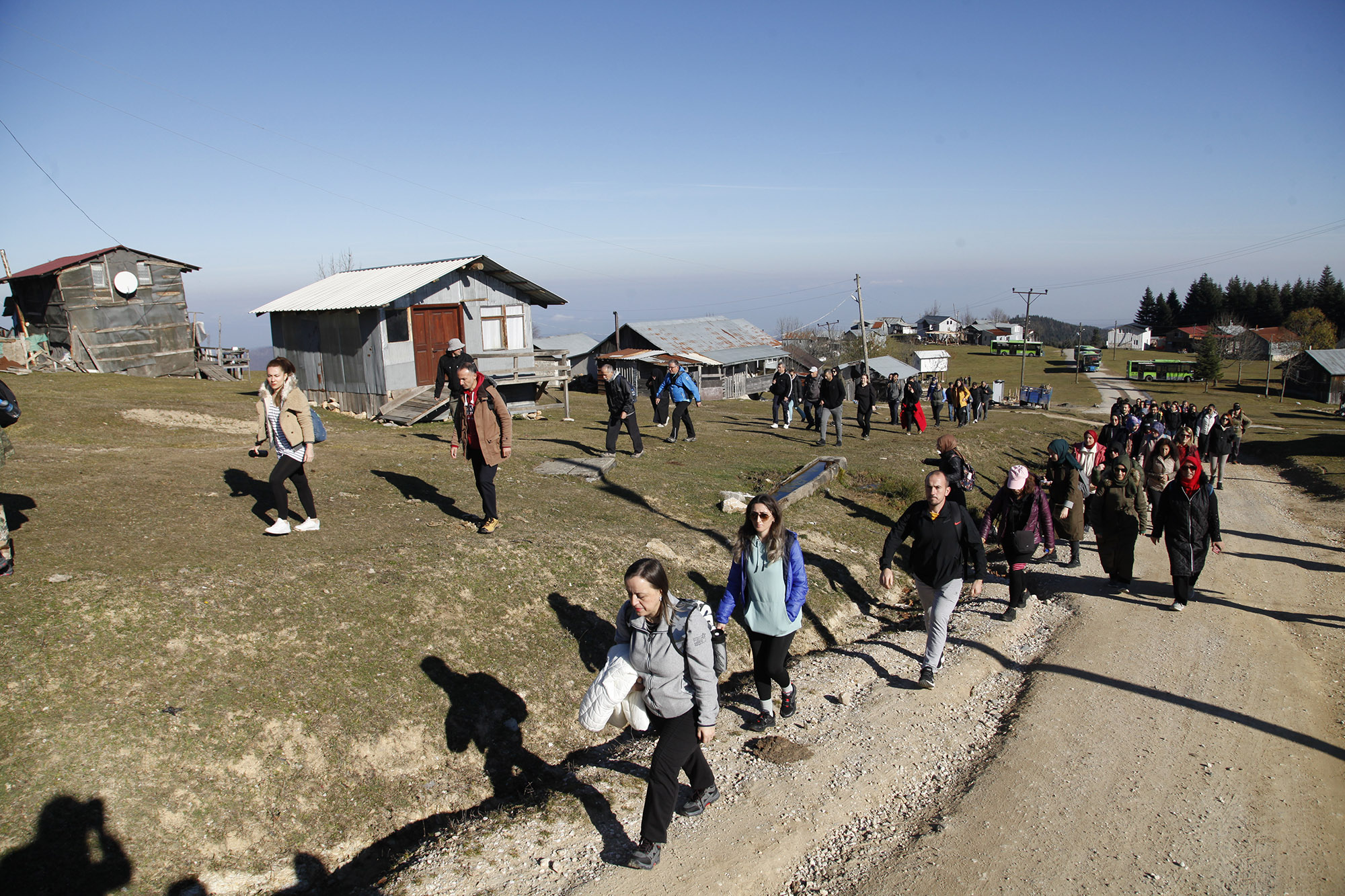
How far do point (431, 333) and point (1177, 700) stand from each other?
1788 cm

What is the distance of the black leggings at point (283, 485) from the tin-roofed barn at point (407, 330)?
Result: 10383mm

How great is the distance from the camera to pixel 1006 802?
4723 mm

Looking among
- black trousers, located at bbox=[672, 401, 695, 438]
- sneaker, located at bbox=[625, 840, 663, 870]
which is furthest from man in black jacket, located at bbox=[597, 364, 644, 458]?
sneaker, located at bbox=[625, 840, 663, 870]

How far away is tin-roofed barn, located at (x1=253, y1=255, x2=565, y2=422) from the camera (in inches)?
733

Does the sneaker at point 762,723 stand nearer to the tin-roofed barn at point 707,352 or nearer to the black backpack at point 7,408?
the black backpack at point 7,408

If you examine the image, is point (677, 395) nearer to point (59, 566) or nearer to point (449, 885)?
point (59, 566)

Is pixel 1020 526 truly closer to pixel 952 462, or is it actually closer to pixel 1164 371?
pixel 952 462

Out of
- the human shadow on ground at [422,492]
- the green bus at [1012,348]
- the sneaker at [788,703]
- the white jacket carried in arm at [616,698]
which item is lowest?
the green bus at [1012,348]

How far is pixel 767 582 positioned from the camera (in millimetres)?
5242

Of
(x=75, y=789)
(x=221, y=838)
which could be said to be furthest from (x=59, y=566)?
(x=221, y=838)

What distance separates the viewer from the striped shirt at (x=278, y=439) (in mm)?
6934

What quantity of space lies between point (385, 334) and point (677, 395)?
789cm

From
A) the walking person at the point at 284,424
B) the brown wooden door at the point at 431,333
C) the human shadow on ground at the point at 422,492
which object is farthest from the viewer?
the brown wooden door at the point at 431,333

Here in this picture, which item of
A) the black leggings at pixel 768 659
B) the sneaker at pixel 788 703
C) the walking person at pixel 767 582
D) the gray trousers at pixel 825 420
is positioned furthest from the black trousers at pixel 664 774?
the gray trousers at pixel 825 420
